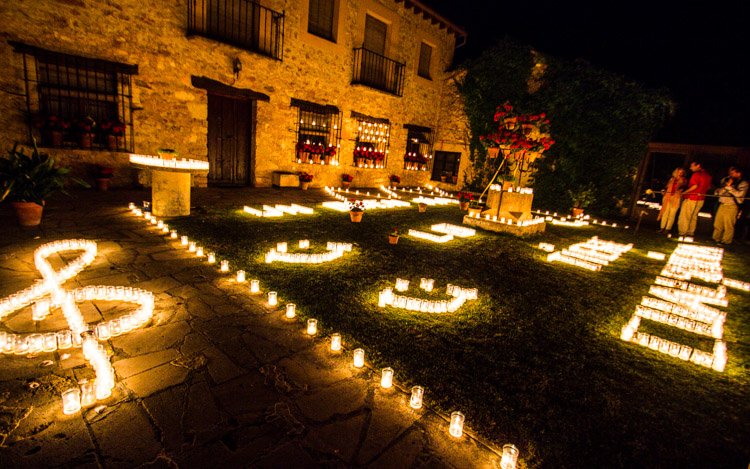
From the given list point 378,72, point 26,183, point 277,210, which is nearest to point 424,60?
point 378,72

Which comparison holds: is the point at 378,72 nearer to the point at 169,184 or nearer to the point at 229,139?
the point at 229,139

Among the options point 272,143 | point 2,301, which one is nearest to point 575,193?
point 272,143

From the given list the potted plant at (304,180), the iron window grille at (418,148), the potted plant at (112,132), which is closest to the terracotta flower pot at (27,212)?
the potted plant at (112,132)

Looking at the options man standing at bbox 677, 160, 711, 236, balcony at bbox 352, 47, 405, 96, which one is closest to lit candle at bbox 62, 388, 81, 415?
man standing at bbox 677, 160, 711, 236

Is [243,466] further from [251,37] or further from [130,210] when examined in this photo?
[251,37]

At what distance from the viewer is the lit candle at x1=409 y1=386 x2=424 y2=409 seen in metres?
2.17

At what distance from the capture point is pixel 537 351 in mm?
3010

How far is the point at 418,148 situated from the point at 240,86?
915 cm

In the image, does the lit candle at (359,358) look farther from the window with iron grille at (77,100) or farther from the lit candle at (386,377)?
the window with iron grille at (77,100)

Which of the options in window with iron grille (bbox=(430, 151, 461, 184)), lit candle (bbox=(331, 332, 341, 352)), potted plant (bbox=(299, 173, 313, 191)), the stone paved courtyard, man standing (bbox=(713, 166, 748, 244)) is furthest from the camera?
window with iron grille (bbox=(430, 151, 461, 184))

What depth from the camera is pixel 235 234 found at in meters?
5.78

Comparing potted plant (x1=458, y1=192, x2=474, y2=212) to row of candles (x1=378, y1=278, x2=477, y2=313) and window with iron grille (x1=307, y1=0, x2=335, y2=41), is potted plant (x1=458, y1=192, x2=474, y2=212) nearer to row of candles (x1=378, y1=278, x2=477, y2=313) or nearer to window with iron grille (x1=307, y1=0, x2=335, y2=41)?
row of candles (x1=378, y1=278, x2=477, y2=313)

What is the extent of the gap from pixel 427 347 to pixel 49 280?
3.63 meters

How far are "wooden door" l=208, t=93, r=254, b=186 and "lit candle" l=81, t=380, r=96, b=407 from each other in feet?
31.6
